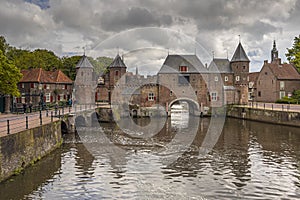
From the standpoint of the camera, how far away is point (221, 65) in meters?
46.1

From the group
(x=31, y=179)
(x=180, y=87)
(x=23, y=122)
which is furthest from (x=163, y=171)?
(x=180, y=87)

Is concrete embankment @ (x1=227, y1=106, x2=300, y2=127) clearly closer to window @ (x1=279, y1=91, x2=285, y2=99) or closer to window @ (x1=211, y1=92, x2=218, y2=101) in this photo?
window @ (x1=211, y1=92, x2=218, y2=101)

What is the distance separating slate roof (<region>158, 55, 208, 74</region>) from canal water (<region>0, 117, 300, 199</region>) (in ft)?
66.9

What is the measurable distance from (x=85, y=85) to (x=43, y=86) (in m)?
6.05

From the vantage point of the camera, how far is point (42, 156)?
1564cm

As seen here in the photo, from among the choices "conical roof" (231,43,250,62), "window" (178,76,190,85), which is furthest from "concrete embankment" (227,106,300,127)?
"conical roof" (231,43,250,62)

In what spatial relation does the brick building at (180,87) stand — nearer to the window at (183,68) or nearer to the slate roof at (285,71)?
the window at (183,68)

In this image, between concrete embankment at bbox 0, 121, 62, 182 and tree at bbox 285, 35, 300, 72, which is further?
tree at bbox 285, 35, 300, 72

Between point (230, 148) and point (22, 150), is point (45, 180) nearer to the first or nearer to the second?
point (22, 150)

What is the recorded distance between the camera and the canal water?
36.2 feet

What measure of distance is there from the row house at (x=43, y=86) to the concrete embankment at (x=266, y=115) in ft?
80.9

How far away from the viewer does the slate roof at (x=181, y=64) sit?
41594mm

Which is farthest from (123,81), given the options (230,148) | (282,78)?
(230,148)

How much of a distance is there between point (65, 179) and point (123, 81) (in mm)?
31686
